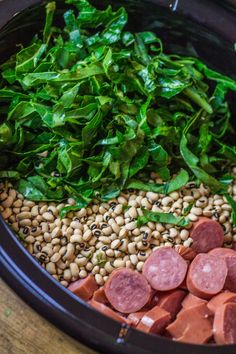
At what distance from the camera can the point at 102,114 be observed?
172 cm

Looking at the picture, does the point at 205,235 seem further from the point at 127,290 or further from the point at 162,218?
the point at 127,290

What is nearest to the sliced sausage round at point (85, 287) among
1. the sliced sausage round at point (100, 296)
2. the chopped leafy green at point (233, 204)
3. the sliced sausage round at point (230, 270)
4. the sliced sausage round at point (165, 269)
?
the sliced sausage round at point (100, 296)

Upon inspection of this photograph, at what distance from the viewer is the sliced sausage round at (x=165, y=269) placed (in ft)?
5.16

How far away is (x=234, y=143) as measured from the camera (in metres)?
2.04

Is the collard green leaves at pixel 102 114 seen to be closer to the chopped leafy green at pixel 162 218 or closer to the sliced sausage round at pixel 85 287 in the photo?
the chopped leafy green at pixel 162 218

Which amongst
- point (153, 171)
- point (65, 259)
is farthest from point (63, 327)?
point (153, 171)

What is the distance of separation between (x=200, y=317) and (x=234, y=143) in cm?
77

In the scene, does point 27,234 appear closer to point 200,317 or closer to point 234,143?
point 200,317

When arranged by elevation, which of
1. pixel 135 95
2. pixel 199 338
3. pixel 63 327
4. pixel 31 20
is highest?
pixel 31 20

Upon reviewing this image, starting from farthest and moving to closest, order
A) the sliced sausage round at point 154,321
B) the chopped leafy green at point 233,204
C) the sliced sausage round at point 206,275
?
the chopped leafy green at point 233,204, the sliced sausage round at point 206,275, the sliced sausage round at point 154,321

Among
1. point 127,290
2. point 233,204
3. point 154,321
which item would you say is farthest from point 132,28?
point 154,321

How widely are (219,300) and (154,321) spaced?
0.62 ft

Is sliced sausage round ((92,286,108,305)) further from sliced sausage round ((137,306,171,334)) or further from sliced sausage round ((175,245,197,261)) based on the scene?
sliced sausage round ((175,245,197,261))

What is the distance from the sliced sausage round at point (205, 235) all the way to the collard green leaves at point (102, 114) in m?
0.09
